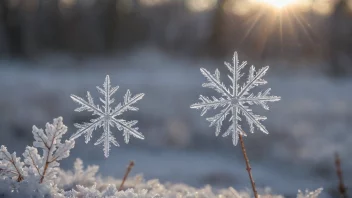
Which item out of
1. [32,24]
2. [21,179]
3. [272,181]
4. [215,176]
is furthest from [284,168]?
[32,24]

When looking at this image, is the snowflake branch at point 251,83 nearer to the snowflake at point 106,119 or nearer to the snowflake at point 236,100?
the snowflake at point 236,100

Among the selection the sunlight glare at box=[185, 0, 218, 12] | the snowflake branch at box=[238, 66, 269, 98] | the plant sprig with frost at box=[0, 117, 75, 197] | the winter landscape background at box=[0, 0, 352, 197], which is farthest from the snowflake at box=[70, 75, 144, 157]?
the sunlight glare at box=[185, 0, 218, 12]

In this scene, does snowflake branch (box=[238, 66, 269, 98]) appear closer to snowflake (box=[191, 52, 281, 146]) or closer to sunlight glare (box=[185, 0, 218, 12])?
snowflake (box=[191, 52, 281, 146])

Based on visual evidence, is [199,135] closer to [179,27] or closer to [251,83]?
[251,83]

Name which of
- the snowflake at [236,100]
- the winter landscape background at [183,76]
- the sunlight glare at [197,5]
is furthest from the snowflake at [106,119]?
the sunlight glare at [197,5]

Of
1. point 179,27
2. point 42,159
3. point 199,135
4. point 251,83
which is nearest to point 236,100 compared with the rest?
point 251,83

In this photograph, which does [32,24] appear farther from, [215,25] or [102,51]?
[215,25]
